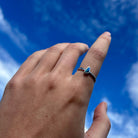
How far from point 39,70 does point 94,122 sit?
1.02m

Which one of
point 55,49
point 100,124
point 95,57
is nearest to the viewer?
point 95,57

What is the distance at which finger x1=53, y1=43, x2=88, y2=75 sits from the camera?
1313 mm

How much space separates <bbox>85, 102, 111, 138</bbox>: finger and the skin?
10 cm

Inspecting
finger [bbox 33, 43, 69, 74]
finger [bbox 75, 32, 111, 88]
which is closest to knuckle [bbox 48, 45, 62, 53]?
finger [bbox 33, 43, 69, 74]

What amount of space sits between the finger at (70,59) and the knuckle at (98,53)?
0.12 m

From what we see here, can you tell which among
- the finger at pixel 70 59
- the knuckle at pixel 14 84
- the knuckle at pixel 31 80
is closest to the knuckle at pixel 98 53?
the finger at pixel 70 59

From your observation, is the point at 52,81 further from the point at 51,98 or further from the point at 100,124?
the point at 100,124

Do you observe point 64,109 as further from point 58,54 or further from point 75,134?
point 58,54

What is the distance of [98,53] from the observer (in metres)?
1.45

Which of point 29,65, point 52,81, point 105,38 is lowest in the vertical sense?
point 52,81

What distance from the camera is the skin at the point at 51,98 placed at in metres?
1.07

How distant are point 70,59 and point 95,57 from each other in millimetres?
245

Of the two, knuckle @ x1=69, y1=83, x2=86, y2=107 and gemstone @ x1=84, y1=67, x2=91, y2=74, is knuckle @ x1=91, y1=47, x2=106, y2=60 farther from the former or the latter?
knuckle @ x1=69, y1=83, x2=86, y2=107

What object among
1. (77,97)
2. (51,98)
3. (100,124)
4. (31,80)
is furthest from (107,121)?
(31,80)
